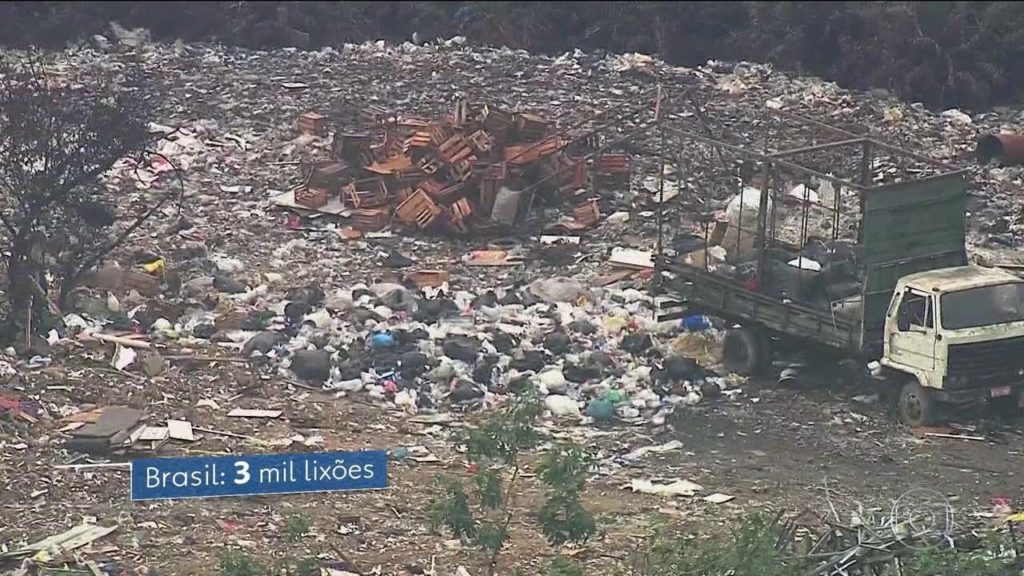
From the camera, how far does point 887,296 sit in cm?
1112

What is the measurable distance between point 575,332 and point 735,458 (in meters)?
2.57

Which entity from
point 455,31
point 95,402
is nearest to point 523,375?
point 95,402

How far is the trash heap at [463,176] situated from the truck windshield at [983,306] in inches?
230

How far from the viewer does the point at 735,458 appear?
33.9 ft

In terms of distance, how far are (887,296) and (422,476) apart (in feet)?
12.1

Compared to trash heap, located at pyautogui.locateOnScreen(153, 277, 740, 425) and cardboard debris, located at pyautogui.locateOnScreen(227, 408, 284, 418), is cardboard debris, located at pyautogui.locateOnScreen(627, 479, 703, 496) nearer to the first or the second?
trash heap, located at pyautogui.locateOnScreen(153, 277, 740, 425)

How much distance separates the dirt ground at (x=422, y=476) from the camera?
8414 mm

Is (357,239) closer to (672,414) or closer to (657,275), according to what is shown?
(657,275)

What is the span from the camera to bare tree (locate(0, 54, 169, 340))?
476 inches

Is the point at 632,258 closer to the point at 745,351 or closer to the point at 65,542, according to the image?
the point at 745,351

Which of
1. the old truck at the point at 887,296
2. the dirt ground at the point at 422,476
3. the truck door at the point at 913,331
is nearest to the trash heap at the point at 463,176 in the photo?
the old truck at the point at 887,296

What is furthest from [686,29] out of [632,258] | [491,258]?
[632,258]

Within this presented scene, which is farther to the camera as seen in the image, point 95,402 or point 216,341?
point 216,341

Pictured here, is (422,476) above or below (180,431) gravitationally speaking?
below
